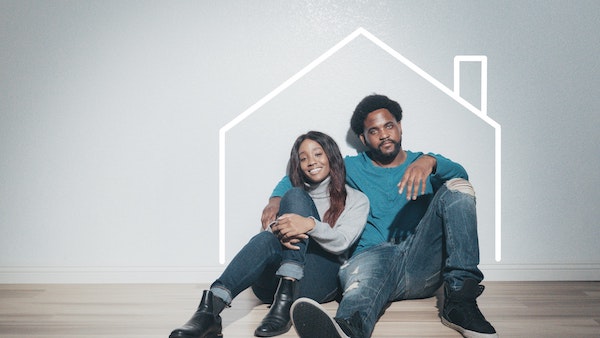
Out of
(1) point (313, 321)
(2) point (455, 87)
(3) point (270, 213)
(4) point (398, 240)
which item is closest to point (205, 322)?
(1) point (313, 321)

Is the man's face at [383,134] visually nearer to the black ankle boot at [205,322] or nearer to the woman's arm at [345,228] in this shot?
the woman's arm at [345,228]

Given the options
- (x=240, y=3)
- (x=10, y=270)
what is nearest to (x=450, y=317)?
(x=240, y=3)

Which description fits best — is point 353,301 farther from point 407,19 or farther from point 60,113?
point 60,113

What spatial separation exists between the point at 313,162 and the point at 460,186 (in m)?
0.63

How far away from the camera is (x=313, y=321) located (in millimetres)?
1745

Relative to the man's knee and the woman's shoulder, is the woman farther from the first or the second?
the man's knee

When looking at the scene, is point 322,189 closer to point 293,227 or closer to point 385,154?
point 385,154

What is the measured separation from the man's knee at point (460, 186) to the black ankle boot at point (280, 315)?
2.27 feet

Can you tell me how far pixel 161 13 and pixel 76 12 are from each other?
43 centimetres

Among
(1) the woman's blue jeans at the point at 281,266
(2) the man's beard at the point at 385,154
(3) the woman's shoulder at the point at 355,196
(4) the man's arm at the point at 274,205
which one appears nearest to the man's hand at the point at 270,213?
(4) the man's arm at the point at 274,205

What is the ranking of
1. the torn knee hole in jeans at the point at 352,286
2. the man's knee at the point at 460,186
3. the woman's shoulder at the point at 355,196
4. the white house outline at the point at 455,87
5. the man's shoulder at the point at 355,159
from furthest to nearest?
the white house outline at the point at 455,87 < the man's shoulder at the point at 355,159 < the woman's shoulder at the point at 355,196 < the man's knee at the point at 460,186 < the torn knee hole in jeans at the point at 352,286

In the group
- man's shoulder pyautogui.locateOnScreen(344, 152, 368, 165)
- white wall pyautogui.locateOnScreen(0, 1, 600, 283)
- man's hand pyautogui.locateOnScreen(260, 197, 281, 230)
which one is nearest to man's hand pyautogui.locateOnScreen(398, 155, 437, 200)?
man's shoulder pyautogui.locateOnScreen(344, 152, 368, 165)

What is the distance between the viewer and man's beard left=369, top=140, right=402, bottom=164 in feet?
8.31

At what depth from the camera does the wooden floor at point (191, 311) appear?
203 cm
